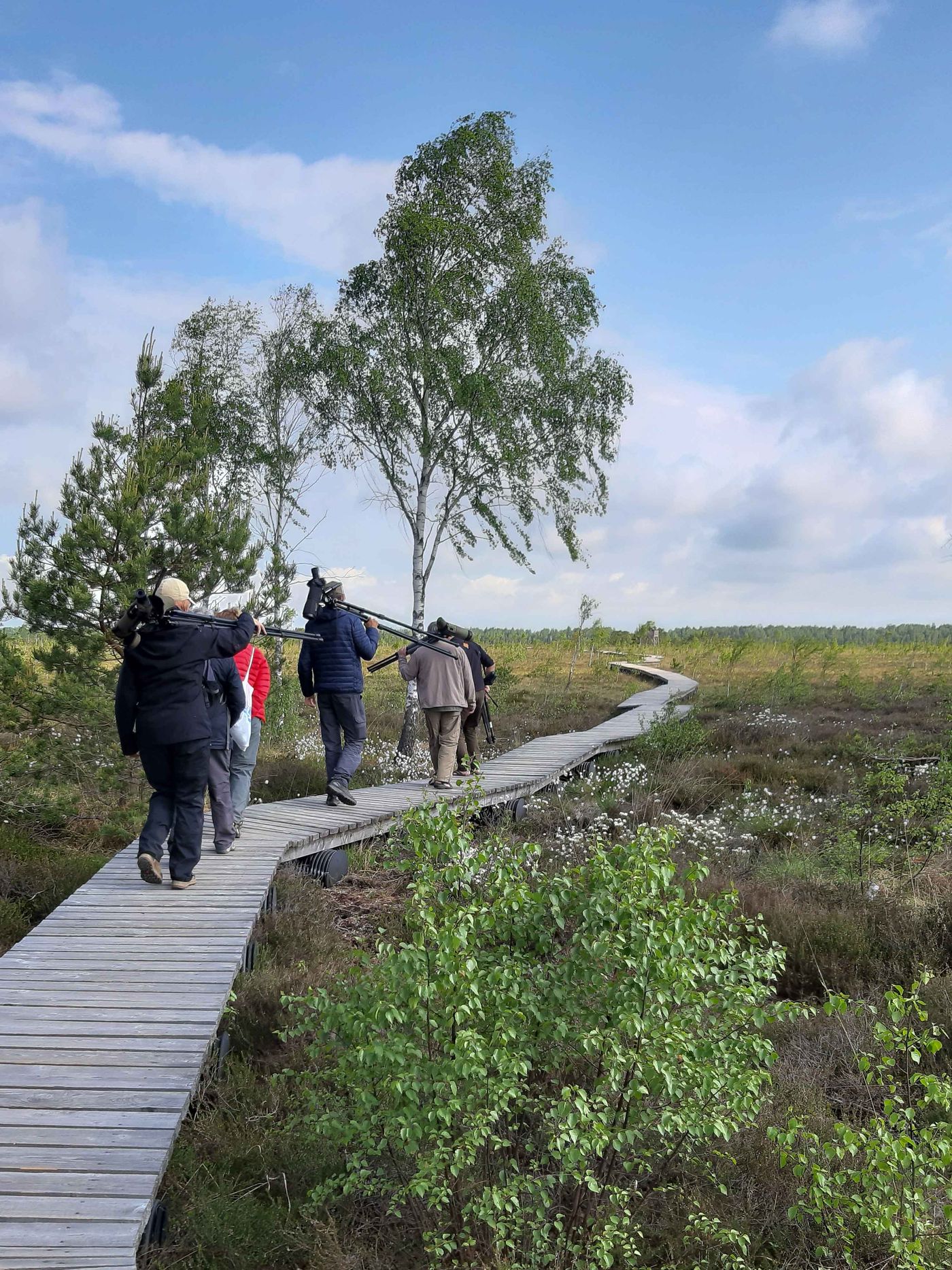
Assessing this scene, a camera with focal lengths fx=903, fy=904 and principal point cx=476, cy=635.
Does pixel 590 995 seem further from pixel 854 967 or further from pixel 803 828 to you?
pixel 803 828

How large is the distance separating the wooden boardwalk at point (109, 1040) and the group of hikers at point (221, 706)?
48 cm

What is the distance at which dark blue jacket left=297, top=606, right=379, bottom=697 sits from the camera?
898cm

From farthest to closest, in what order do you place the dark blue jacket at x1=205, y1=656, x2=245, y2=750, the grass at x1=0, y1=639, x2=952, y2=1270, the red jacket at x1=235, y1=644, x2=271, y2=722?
the red jacket at x1=235, y1=644, x2=271, y2=722
the dark blue jacket at x1=205, y1=656, x2=245, y2=750
the grass at x1=0, y1=639, x2=952, y2=1270

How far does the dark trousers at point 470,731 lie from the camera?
1143cm

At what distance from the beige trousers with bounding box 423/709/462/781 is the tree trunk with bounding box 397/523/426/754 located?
605 cm

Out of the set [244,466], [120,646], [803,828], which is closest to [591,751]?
[803,828]

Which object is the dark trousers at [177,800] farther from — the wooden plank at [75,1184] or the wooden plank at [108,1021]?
the wooden plank at [75,1184]

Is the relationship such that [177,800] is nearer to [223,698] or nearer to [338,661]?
[223,698]

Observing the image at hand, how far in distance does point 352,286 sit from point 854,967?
1595 centimetres

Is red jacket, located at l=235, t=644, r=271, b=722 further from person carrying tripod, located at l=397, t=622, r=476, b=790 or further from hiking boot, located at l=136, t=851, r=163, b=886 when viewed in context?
person carrying tripod, located at l=397, t=622, r=476, b=790

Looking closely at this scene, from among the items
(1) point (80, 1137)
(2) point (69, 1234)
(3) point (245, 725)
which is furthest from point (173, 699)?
(2) point (69, 1234)

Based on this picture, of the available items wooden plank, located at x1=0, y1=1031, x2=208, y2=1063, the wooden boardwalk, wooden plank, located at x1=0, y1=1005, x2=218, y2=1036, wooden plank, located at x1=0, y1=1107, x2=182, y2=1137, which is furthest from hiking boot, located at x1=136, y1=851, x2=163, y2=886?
wooden plank, located at x1=0, y1=1107, x2=182, y2=1137

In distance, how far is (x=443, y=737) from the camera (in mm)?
10141

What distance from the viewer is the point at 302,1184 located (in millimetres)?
3809
